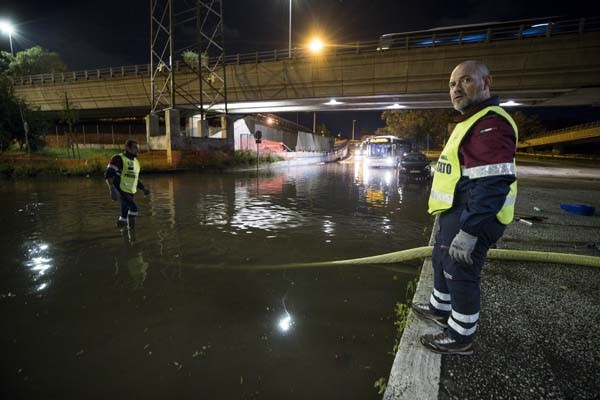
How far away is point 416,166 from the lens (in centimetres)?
1786

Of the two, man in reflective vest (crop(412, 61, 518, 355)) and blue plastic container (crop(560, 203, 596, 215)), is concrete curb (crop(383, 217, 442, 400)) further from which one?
blue plastic container (crop(560, 203, 596, 215))

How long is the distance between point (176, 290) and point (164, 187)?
1059cm

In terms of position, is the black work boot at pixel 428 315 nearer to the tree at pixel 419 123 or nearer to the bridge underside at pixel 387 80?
the bridge underside at pixel 387 80

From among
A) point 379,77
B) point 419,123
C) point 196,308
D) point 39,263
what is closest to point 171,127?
point 379,77

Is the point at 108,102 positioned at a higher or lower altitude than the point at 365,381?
higher

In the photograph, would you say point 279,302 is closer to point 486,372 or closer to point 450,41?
point 486,372

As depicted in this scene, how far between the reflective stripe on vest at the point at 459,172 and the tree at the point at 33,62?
238 ft

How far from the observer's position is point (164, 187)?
13.4 m

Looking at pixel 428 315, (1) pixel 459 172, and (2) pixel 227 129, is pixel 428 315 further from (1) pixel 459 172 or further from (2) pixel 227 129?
(2) pixel 227 129

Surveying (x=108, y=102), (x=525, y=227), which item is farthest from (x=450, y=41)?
(x=108, y=102)

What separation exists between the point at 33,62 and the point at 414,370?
2944 inches

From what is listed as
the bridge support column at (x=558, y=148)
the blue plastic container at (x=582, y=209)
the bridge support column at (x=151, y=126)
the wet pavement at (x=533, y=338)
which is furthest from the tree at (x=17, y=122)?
the bridge support column at (x=558, y=148)

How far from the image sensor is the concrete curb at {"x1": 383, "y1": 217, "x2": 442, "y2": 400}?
1944 millimetres

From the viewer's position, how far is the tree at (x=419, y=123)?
168 ft
